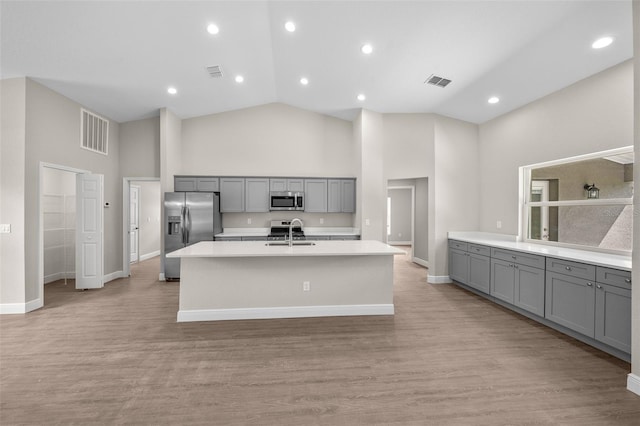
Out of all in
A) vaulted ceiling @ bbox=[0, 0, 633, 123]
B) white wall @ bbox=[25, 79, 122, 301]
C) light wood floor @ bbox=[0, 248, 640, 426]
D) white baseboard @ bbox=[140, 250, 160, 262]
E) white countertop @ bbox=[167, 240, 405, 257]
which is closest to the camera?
light wood floor @ bbox=[0, 248, 640, 426]

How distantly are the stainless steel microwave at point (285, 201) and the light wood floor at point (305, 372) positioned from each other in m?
3.08

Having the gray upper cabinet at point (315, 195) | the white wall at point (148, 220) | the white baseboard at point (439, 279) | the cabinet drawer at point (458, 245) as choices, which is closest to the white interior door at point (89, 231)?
the white wall at point (148, 220)

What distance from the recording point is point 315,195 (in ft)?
21.4

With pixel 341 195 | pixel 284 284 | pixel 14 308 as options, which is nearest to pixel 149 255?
pixel 14 308

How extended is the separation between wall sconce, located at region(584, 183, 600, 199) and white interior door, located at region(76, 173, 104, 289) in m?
7.54

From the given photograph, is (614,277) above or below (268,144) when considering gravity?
below

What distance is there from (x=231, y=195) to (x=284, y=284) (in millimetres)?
3221

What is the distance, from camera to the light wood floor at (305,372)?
6.60 feet

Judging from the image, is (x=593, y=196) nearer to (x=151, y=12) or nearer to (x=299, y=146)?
(x=299, y=146)

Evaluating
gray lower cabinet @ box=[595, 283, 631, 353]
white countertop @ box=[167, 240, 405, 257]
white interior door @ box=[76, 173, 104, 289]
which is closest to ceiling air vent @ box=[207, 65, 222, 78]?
white interior door @ box=[76, 173, 104, 289]

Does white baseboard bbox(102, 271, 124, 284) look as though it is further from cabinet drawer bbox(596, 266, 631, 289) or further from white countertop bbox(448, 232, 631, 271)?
cabinet drawer bbox(596, 266, 631, 289)

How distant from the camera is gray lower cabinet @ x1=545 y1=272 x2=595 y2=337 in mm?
2996

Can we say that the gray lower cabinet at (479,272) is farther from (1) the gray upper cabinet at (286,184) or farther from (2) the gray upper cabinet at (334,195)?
(1) the gray upper cabinet at (286,184)

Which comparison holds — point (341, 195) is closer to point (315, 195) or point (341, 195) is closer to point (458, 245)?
point (315, 195)
